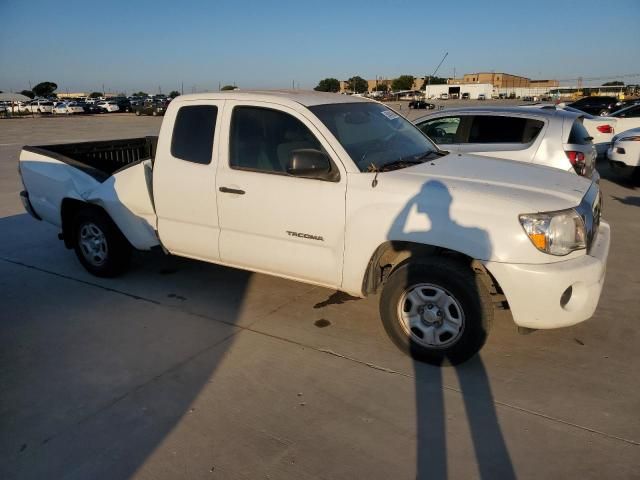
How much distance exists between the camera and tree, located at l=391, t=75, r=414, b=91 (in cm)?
9881

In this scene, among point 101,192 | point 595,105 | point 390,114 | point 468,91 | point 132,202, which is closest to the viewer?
point 390,114

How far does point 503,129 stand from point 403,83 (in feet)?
323

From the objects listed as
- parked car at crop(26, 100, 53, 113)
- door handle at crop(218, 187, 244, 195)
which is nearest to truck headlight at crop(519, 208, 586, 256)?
door handle at crop(218, 187, 244, 195)

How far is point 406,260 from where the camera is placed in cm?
374

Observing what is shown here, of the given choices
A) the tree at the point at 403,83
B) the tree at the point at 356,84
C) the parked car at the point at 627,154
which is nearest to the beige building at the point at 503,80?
the tree at the point at 403,83

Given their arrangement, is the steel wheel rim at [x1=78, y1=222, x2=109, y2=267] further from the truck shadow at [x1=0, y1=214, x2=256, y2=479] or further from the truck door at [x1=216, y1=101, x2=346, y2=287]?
the truck door at [x1=216, y1=101, x2=346, y2=287]

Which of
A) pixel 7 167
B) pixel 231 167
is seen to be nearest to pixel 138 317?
pixel 231 167

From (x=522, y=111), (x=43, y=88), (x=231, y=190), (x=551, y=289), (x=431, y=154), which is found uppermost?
(x=43, y=88)

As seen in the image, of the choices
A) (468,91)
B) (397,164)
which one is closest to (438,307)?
(397,164)

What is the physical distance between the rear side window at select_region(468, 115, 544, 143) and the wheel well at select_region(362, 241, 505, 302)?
13.4 ft

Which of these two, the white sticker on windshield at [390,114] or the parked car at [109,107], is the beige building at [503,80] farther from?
the white sticker on windshield at [390,114]

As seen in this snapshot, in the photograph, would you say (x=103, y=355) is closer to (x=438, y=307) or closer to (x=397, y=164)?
(x=438, y=307)

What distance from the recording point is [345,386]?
11.5ft

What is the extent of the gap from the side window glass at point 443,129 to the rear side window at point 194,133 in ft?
13.2
